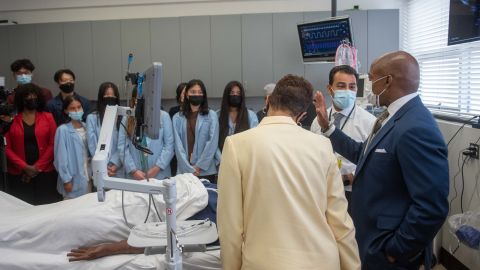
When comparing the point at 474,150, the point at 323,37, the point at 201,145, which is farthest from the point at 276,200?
the point at 323,37

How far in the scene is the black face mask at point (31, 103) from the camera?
3357mm

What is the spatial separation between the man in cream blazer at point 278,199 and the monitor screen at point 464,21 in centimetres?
171

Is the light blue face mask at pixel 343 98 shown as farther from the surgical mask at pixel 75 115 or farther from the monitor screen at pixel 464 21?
the surgical mask at pixel 75 115

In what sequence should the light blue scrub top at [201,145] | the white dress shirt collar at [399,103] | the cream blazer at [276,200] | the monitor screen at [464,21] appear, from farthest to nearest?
the light blue scrub top at [201,145], the monitor screen at [464,21], the white dress shirt collar at [399,103], the cream blazer at [276,200]

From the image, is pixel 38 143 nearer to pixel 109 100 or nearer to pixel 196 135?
pixel 109 100

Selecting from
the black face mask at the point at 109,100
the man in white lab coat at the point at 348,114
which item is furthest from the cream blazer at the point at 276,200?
the black face mask at the point at 109,100

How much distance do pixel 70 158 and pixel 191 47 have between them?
2.16 meters

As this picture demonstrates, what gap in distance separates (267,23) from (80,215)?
132 inches

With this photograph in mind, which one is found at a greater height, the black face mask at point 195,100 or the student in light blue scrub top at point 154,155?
the black face mask at point 195,100

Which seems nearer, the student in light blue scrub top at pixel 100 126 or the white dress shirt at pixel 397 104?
the white dress shirt at pixel 397 104

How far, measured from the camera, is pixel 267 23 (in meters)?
4.75

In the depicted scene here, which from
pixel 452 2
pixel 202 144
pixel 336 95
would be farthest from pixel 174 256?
pixel 452 2

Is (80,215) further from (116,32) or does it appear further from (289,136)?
(116,32)

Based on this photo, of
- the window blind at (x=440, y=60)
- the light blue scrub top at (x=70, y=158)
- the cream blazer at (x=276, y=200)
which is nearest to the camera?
the cream blazer at (x=276, y=200)
